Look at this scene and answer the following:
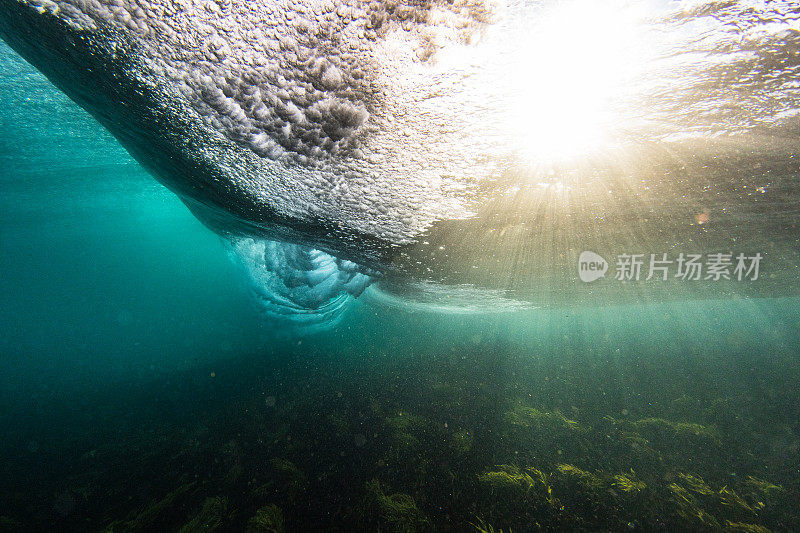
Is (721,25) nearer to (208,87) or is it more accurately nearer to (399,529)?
(208,87)

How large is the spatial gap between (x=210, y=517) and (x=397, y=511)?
9.92 feet

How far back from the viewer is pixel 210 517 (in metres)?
4.53

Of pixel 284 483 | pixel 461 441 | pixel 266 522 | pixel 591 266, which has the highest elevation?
pixel 591 266

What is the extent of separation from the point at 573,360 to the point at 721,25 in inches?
842

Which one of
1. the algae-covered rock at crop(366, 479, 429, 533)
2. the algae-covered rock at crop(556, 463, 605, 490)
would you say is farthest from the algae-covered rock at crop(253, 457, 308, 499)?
the algae-covered rock at crop(556, 463, 605, 490)

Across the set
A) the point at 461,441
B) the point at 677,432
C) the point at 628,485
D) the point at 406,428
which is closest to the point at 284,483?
the point at 406,428

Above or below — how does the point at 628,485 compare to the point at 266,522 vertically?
above

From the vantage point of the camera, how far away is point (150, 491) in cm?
569

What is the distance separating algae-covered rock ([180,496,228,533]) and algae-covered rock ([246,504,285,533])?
1.79 feet

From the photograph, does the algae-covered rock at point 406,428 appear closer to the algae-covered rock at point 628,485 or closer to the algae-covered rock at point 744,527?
the algae-covered rock at point 628,485

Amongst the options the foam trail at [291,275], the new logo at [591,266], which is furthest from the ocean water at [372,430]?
the new logo at [591,266]

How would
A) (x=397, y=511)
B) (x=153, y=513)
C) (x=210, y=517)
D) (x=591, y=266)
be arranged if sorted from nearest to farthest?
(x=210, y=517), (x=397, y=511), (x=153, y=513), (x=591, y=266)

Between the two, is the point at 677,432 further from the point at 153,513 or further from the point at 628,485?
the point at 153,513

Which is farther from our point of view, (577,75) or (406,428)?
(406,428)
